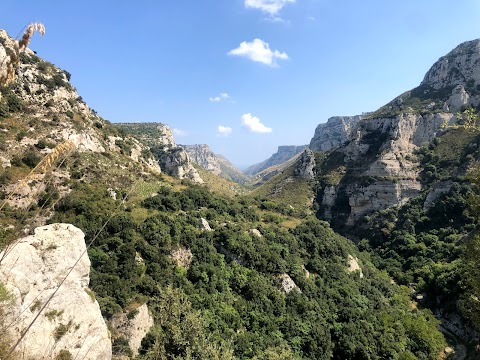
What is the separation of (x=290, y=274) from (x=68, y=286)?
33.7 metres

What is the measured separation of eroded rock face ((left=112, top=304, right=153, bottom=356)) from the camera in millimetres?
26375

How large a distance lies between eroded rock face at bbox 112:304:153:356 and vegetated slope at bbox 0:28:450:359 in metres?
0.24

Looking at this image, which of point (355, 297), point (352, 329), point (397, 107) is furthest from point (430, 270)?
point (397, 107)

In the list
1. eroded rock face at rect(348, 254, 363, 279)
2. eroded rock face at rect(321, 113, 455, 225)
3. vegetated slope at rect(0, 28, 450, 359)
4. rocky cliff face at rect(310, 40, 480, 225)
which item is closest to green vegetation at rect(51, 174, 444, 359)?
→ vegetated slope at rect(0, 28, 450, 359)

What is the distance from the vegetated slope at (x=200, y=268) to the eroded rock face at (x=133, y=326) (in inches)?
9.5

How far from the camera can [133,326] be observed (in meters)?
27.0

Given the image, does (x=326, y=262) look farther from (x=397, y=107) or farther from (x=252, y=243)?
(x=397, y=107)

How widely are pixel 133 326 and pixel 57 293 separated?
1423 cm

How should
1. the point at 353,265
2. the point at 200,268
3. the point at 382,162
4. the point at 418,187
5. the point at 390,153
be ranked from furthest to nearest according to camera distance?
the point at 390,153 → the point at 382,162 → the point at 418,187 → the point at 353,265 → the point at 200,268

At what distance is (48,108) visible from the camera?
5100 cm

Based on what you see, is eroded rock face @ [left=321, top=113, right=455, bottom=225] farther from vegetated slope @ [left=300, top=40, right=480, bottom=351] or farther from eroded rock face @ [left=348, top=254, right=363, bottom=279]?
eroded rock face @ [left=348, top=254, right=363, bottom=279]

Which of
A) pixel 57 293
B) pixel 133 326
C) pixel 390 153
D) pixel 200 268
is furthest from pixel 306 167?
pixel 57 293

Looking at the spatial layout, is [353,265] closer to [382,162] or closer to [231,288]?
[231,288]

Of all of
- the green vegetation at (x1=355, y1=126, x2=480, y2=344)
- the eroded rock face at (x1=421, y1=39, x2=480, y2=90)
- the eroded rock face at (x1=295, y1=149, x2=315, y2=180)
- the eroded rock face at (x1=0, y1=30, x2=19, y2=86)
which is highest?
the eroded rock face at (x1=421, y1=39, x2=480, y2=90)
